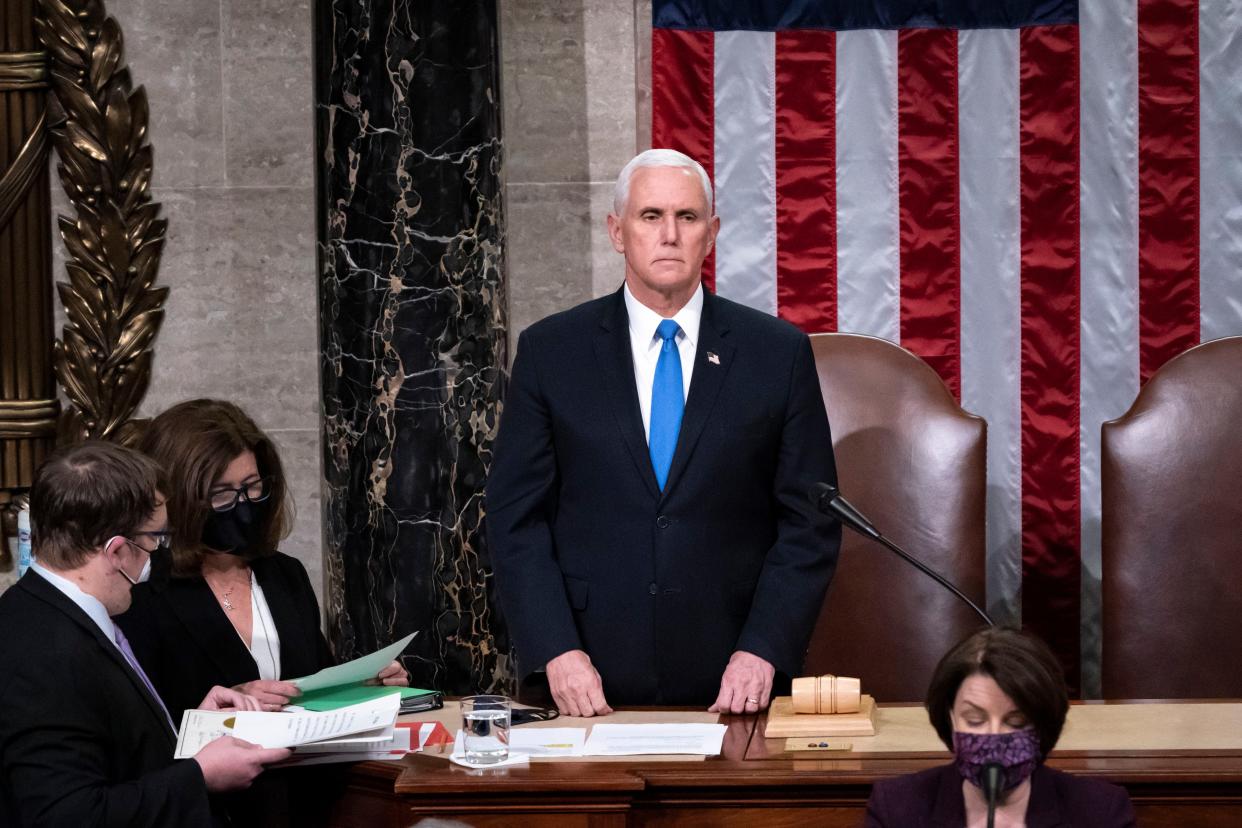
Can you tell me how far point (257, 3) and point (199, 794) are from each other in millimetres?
3171

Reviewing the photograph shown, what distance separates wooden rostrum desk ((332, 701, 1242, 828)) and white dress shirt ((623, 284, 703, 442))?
3.24ft

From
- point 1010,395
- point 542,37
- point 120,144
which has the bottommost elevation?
point 1010,395

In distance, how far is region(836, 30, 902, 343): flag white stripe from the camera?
489 cm

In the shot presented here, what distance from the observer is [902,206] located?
489 centimetres

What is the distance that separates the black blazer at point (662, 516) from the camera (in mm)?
3350

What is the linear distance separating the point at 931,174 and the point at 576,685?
7.98 feet

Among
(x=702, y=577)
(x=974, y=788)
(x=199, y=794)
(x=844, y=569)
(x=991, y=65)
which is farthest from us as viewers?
(x=991, y=65)

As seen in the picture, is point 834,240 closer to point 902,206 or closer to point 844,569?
point 902,206

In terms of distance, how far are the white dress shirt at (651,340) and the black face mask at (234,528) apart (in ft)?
2.90

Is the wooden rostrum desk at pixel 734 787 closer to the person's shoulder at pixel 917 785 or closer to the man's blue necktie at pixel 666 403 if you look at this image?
the person's shoulder at pixel 917 785

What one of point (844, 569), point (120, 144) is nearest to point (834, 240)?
point (844, 569)

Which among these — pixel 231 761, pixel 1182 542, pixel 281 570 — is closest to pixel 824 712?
pixel 231 761

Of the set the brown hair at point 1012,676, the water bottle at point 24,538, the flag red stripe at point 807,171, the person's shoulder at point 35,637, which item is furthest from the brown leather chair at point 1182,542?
the water bottle at point 24,538

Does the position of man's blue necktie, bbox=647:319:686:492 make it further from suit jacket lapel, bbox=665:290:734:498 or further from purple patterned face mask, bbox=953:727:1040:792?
purple patterned face mask, bbox=953:727:1040:792
